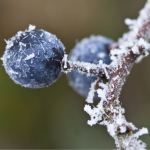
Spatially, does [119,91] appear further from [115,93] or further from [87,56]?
[87,56]

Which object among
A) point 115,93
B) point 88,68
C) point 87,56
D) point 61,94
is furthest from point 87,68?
point 61,94

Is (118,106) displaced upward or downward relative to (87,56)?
downward

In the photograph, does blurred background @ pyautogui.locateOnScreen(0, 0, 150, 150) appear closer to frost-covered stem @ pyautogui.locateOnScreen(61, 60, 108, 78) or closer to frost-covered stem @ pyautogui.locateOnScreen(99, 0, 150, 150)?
frost-covered stem @ pyautogui.locateOnScreen(99, 0, 150, 150)

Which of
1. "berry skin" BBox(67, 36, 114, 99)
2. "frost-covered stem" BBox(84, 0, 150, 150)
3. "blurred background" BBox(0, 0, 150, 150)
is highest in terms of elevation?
"blurred background" BBox(0, 0, 150, 150)

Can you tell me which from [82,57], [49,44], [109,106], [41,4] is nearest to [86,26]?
[41,4]

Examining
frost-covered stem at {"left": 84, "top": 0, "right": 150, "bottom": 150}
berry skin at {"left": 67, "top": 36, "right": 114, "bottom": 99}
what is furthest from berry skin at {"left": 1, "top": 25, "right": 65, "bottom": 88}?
A: berry skin at {"left": 67, "top": 36, "right": 114, "bottom": 99}

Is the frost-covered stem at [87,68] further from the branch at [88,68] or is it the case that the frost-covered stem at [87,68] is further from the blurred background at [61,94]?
the blurred background at [61,94]

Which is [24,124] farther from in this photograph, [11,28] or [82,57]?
[82,57]
